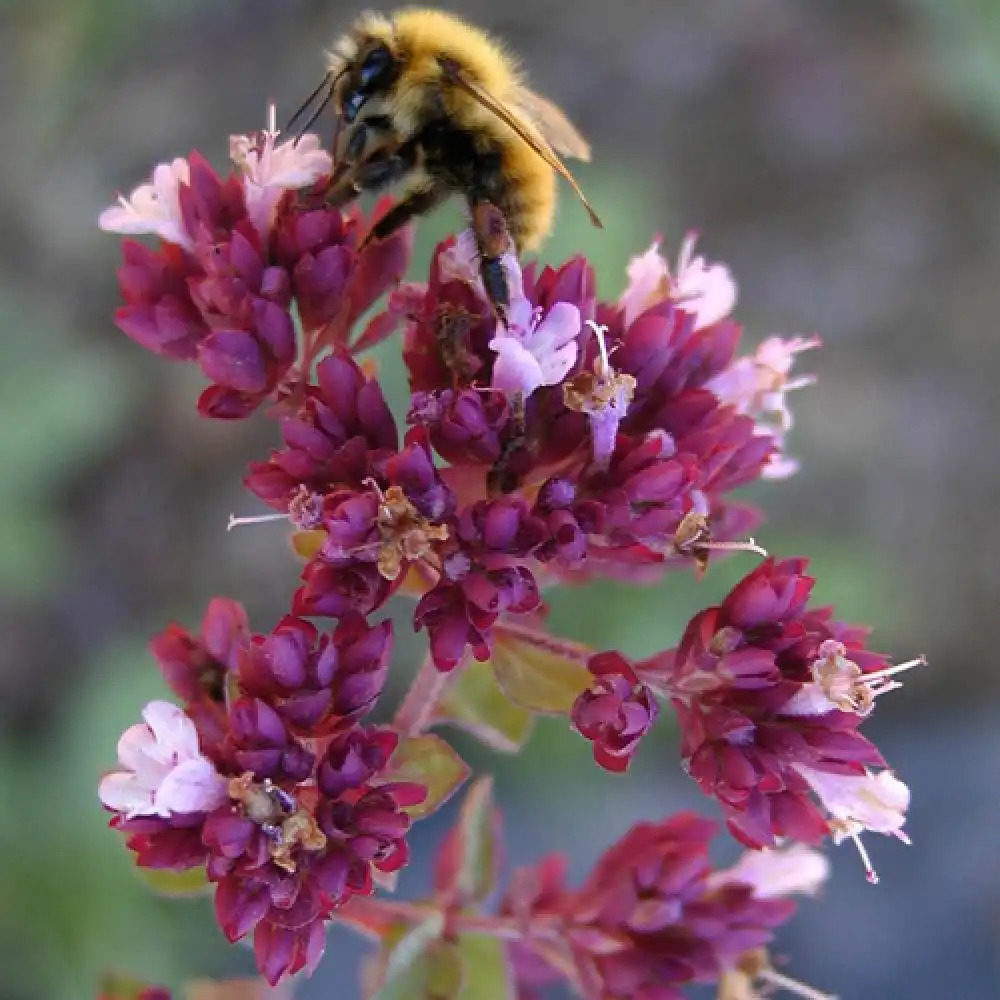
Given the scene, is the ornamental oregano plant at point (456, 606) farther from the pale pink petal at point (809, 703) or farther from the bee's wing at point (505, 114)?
the bee's wing at point (505, 114)

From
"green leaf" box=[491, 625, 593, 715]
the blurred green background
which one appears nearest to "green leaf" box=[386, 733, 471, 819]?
"green leaf" box=[491, 625, 593, 715]

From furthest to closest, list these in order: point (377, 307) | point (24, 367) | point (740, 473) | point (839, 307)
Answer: point (839, 307) → point (24, 367) → point (377, 307) → point (740, 473)

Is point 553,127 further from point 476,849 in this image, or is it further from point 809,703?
point 476,849

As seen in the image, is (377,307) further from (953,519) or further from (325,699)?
(953,519)

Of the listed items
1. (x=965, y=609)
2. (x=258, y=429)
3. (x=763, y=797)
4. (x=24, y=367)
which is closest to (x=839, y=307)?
(x=965, y=609)

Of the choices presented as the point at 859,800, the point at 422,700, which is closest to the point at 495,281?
the point at 422,700

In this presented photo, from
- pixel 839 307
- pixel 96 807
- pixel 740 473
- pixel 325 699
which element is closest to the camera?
pixel 325 699

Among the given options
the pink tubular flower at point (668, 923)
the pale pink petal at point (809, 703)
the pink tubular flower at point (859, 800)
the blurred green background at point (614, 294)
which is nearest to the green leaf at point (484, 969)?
the pink tubular flower at point (668, 923)
